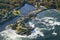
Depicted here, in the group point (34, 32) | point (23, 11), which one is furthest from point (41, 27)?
point (23, 11)

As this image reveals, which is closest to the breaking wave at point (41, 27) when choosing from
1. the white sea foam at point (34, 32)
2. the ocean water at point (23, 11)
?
the white sea foam at point (34, 32)

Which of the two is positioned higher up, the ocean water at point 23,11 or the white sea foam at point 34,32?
the ocean water at point 23,11

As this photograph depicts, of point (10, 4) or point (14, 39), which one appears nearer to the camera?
point (14, 39)

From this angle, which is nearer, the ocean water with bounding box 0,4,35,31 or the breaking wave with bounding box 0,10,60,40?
the breaking wave with bounding box 0,10,60,40

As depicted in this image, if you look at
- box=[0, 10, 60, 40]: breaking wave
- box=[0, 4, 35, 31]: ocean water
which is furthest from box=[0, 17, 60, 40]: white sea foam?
box=[0, 4, 35, 31]: ocean water

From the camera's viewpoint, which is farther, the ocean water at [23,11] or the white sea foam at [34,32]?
the ocean water at [23,11]

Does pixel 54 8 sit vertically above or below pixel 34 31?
above

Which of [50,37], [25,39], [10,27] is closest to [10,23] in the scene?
[10,27]

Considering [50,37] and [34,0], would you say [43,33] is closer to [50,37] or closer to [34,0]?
[50,37]

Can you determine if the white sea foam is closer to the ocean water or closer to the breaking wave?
the breaking wave

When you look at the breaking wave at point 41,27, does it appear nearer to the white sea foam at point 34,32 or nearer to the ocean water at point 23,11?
the white sea foam at point 34,32
